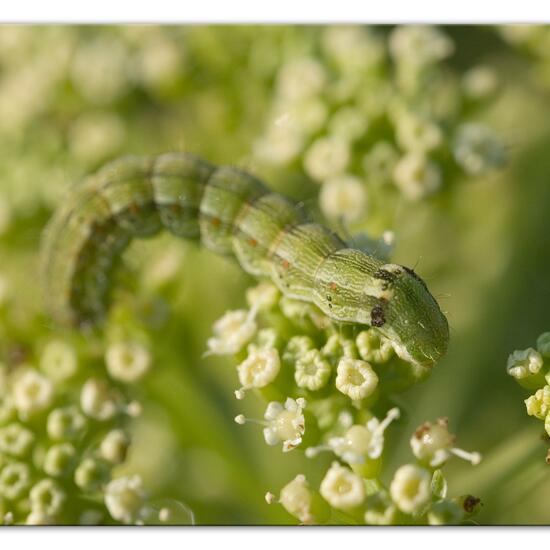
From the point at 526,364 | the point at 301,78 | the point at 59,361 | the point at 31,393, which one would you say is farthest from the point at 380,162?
the point at 31,393

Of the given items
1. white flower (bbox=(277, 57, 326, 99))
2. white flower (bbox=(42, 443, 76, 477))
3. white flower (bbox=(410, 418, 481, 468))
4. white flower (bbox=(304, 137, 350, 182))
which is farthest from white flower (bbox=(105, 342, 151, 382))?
white flower (bbox=(277, 57, 326, 99))

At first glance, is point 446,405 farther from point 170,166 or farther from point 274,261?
point 170,166

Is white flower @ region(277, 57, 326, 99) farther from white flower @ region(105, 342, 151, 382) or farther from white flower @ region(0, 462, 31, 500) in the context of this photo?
white flower @ region(0, 462, 31, 500)

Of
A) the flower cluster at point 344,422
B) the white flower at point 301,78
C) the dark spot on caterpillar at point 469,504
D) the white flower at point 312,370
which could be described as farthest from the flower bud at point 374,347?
the white flower at point 301,78

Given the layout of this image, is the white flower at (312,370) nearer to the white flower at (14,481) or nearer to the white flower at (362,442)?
the white flower at (362,442)

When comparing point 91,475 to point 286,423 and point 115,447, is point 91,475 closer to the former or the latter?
point 115,447

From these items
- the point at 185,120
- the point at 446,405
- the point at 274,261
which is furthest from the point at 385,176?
the point at 185,120
